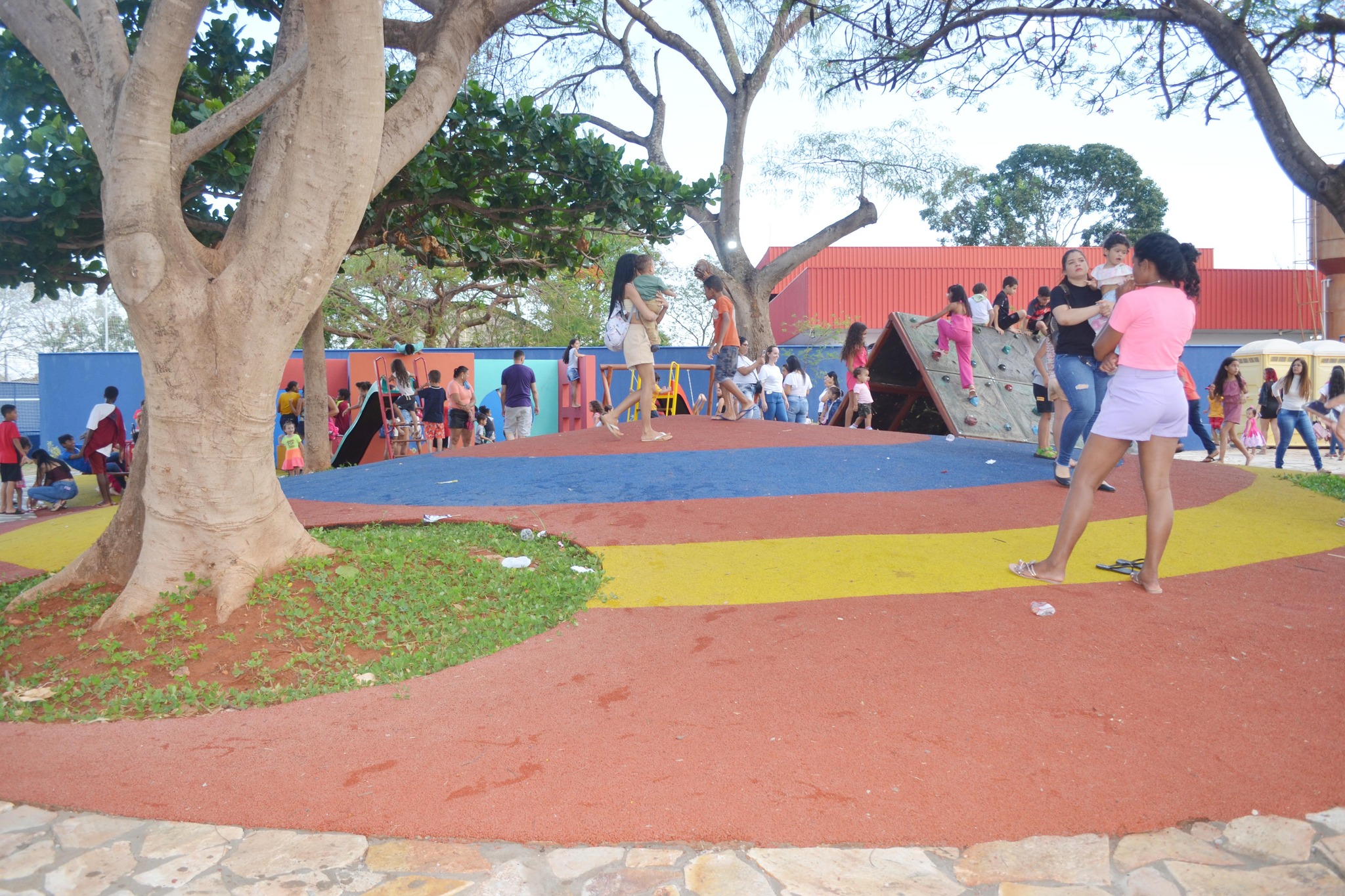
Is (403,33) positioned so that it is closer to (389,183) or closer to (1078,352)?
(389,183)

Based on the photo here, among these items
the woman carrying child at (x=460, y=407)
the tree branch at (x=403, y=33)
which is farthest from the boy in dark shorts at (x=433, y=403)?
the tree branch at (x=403, y=33)

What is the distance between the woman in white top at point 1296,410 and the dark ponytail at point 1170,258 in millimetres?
9447

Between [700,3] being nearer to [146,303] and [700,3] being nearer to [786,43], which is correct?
[786,43]

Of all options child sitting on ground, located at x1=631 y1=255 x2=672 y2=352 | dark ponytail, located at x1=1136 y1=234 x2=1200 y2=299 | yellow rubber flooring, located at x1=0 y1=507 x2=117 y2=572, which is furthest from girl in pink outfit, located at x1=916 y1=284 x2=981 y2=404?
yellow rubber flooring, located at x1=0 y1=507 x2=117 y2=572

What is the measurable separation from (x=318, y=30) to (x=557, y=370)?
48.9 ft

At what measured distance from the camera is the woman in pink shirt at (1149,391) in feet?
15.1

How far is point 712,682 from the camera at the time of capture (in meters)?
3.85

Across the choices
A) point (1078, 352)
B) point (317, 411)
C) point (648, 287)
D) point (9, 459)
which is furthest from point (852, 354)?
point (9, 459)

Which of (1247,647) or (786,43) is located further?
(786,43)

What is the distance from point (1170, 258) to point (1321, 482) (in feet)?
17.5

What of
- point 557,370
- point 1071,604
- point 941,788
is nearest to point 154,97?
point 941,788

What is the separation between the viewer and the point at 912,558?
18.6ft

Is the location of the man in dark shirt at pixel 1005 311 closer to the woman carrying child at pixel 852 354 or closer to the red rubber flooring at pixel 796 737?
the woman carrying child at pixel 852 354

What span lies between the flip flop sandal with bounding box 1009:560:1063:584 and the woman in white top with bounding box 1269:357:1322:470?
32.1 ft
